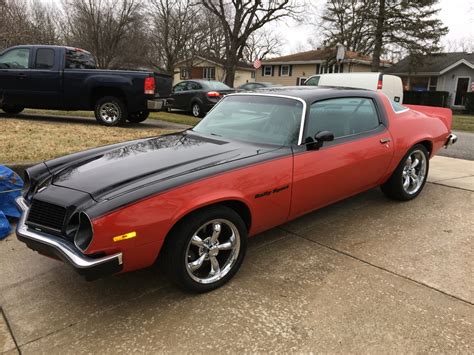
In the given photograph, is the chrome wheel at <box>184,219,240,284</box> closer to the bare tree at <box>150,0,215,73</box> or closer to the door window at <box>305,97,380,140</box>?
the door window at <box>305,97,380,140</box>

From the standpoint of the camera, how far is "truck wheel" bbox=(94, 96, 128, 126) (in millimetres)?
9312

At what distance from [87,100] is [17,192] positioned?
563 cm

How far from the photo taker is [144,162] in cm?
315

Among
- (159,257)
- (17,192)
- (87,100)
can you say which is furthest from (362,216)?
(87,100)

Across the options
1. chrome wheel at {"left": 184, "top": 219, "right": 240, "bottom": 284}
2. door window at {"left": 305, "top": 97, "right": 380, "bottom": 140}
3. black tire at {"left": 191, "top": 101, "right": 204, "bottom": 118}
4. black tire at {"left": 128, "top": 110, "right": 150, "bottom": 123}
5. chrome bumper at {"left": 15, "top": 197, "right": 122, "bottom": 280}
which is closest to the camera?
chrome bumper at {"left": 15, "top": 197, "right": 122, "bottom": 280}

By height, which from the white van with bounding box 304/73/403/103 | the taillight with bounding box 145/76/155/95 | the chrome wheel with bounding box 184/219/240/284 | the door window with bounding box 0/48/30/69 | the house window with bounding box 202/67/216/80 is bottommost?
the chrome wheel with bounding box 184/219/240/284

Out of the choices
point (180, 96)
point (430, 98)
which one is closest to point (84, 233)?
point (180, 96)

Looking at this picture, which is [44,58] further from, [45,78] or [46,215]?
[46,215]

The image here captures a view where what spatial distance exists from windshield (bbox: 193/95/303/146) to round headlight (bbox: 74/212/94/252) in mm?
1647

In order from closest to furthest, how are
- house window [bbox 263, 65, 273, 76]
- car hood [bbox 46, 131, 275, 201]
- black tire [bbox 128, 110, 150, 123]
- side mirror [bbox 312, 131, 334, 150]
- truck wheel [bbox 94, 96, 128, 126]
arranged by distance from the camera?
car hood [bbox 46, 131, 275, 201] < side mirror [bbox 312, 131, 334, 150] < truck wheel [bbox 94, 96, 128, 126] < black tire [bbox 128, 110, 150, 123] < house window [bbox 263, 65, 273, 76]

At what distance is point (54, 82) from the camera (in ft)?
30.7

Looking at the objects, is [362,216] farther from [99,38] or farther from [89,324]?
[99,38]

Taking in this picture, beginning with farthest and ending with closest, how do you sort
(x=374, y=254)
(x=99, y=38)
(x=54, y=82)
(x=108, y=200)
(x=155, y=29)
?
(x=155, y=29)
(x=99, y=38)
(x=54, y=82)
(x=374, y=254)
(x=108, y=200)

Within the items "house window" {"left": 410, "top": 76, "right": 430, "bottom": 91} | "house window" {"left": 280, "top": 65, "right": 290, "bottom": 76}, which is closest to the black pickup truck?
"house window" {"left": 410, "top": 76, "right": 430, "bottom": 91}
